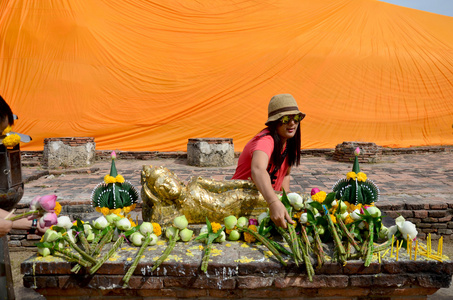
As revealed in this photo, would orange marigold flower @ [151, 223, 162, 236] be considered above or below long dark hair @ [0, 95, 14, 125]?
below

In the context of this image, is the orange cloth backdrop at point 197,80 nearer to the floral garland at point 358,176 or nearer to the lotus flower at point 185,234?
the floral garland at point 358,176

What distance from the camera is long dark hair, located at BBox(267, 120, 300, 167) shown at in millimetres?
1946

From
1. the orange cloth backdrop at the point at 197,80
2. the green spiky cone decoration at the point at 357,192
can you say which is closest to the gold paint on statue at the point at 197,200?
the green spiky cone decoration at the point at 357,192

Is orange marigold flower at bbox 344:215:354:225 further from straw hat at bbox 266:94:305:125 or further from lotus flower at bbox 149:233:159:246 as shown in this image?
lotus flower at bbox 149:233:159:246

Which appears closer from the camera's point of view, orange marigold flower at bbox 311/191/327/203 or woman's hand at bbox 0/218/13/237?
woman's hand at bbox 0/218/13/237

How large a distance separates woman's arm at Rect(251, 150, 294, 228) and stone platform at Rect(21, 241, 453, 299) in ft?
0.65

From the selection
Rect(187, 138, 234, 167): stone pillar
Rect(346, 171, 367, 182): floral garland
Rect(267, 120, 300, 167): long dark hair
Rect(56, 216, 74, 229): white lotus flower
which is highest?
Rect(267, 120, 300, 167): long dark hair

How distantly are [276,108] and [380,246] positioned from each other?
2.99ft

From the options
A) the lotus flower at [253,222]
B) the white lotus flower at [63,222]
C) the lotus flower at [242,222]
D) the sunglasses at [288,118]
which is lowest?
the lotus flower at [253,222]

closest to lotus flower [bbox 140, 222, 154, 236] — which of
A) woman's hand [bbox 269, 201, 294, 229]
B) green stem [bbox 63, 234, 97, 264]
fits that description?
green stem [bbox 63, 234, 97, 264]

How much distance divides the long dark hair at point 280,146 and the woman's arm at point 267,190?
0.19 meters

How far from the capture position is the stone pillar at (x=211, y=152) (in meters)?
7.12

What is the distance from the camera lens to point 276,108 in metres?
1.91

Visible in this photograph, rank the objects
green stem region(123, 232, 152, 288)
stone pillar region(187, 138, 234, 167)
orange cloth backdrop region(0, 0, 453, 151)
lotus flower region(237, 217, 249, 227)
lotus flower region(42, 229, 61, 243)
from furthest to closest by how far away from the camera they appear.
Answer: orange cloth backdrop region(0, 0, 453, 151) → stone pillar region(187, 138, 234, 167) → lotus flower region(237, 217, 249, 227) → lotus flower region(42, 229, 61, 243) → green stem region(123, 232, 152, 288)
